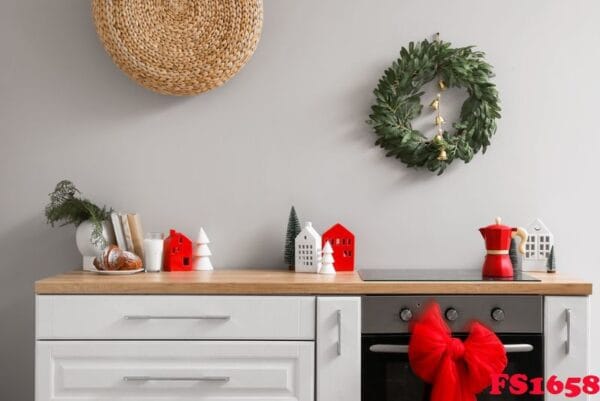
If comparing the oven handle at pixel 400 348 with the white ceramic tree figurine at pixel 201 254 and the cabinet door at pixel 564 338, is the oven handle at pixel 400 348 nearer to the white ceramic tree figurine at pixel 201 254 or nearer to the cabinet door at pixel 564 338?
the cabinet door at pixel 564 338

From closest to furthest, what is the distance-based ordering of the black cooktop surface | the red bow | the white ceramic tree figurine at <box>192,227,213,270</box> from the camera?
the red bow → the black cooktop surface → the white ceramic tree figurine at <box>192,227,213,270</box>

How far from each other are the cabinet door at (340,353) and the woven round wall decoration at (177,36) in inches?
39.5

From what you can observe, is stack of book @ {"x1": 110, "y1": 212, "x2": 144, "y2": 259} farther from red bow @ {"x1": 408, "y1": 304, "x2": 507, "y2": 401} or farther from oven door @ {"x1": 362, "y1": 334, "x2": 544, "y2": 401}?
red bow @ {"x1": 408, "y1": 304, "x2": 507, "y2": 401}

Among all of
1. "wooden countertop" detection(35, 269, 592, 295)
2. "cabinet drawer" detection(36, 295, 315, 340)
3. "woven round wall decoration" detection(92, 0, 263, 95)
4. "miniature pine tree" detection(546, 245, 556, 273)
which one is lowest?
"cabinet drawer" detection(36, 295, 315, 340)

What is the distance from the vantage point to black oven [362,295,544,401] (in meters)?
2.20

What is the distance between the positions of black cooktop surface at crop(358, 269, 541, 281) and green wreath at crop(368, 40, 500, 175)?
408mm

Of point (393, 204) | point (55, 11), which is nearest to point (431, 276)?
point (393, 204)

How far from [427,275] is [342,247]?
35cm

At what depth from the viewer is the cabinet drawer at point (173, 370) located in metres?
2.20

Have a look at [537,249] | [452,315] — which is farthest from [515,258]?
[452,315]

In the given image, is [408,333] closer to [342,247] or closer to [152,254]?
[342,247]

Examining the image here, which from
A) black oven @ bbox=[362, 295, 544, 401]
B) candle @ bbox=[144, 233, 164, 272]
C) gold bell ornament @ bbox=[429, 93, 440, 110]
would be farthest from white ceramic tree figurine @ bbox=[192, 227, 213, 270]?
gold bell ornament @ bbox=[429, 93, 440, 110]

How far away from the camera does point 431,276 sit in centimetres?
238

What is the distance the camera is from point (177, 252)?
101 inches
